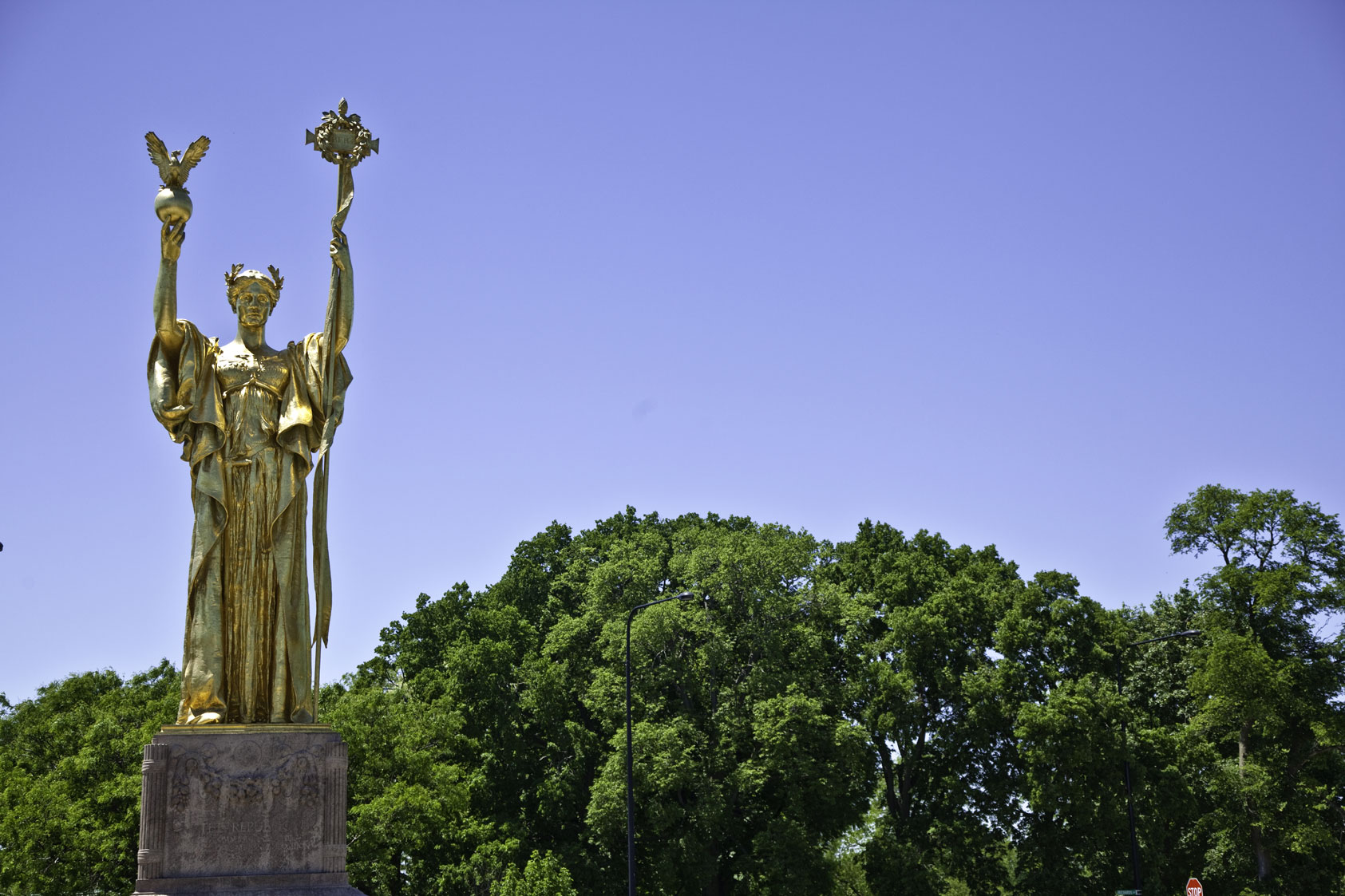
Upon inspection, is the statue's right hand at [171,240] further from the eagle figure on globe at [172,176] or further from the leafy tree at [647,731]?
the leafy tree at [647,731]

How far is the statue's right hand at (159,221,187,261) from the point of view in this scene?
41.4 feet

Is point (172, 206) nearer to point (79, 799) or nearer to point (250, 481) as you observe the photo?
point (250, 481)

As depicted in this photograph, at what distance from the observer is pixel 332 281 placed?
520 inches

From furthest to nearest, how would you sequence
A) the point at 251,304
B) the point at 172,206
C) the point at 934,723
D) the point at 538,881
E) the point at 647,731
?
1. the point at 934,723
2. the point at 647,731
3. the point at 538,881
4. the point at 251,304
5. the point at 172,206

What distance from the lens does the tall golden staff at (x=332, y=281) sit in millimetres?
12969

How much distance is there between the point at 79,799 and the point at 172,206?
21465 mm

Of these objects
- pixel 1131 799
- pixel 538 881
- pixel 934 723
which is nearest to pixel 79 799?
pixel 538 881

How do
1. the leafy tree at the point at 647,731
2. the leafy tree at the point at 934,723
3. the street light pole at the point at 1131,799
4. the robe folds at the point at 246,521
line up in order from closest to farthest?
1. the robe folds at the point at 246,521
2. the street light pole at the point at 1131,799
3. the leafy tree at the point at 647,731
4. the leafy tree at the point at 934,723

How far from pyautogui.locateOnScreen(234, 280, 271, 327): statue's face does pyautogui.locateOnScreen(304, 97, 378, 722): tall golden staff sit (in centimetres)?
66

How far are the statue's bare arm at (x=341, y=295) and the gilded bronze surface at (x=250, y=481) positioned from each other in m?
0.01

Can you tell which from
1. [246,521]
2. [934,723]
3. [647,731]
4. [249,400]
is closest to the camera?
[246,521]

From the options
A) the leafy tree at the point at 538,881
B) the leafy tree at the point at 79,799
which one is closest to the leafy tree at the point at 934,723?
the leafy tree at the point at 538,881

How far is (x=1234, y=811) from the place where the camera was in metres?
38.8

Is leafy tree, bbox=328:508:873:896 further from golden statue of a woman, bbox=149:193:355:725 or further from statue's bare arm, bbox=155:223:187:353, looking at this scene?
statue's bare arm, bbox=155:223:187:353
